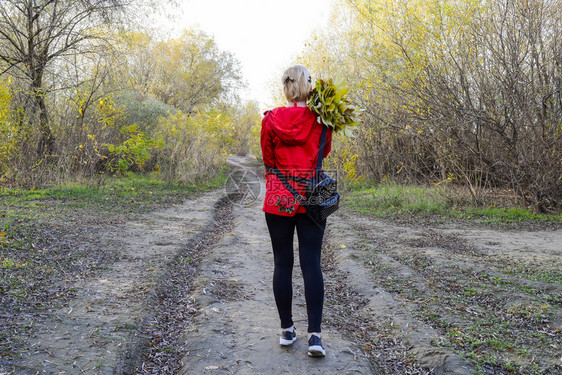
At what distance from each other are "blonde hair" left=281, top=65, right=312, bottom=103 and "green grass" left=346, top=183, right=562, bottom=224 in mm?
6923

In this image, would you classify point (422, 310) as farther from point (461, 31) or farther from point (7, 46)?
point (7, 46)

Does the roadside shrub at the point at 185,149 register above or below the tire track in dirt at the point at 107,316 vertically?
above

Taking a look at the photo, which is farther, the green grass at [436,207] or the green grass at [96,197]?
the green grass at [436,207]

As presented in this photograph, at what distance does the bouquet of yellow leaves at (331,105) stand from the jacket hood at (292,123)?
0.21 feet

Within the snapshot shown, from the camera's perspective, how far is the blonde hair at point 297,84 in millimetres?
2811

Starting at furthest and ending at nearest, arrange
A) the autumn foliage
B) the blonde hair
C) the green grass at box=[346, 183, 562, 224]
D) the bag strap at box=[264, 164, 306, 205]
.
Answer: the green grass at box=[346, 183, 562, 224]
the autumn foliage
the blonde hair
the bag strap at box=[264, 164, 306, 205]

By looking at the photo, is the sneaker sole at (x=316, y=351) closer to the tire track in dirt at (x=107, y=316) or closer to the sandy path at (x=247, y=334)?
the sandy path at (x=247, y=334)

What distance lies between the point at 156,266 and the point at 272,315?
6.57ft

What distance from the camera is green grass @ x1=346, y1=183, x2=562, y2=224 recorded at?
343 inches

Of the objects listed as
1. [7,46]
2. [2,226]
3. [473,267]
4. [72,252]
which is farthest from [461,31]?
[7,46]

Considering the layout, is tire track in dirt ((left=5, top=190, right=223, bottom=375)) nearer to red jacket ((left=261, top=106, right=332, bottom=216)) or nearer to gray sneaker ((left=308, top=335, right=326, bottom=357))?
gray sneaker ((left=308, top=335, right=326, bottom=357))

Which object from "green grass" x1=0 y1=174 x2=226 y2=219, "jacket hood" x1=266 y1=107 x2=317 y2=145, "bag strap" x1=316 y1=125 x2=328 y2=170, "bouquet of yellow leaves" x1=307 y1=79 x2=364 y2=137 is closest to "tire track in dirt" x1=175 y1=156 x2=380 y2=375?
"bag strap" x1=316 y1=125 x2=328 y2=170

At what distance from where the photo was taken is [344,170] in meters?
14.0

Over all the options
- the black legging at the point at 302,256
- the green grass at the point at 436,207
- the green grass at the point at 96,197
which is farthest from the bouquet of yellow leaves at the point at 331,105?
the green grass at the point at 436,207
